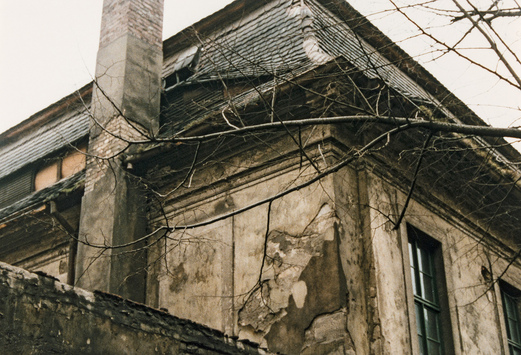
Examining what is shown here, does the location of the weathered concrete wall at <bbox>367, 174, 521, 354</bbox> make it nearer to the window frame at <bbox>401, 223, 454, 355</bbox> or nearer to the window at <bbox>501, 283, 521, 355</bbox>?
the window frame at <bbox>401, 223, 454, 355</bbox>

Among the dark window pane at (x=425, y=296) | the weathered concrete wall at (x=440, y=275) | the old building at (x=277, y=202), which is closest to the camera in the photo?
the old building at (x=277, y=202)

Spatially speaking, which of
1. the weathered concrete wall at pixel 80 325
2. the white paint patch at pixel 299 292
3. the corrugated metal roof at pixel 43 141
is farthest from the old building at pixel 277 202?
the weathered concrete wall at pixel 80 325

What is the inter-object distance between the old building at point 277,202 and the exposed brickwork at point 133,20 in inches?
1.4

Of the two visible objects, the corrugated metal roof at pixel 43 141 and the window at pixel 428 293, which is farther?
the corrugated metal roof at pixel 43 141

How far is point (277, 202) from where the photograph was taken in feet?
28.0

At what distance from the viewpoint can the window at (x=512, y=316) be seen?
419 inches

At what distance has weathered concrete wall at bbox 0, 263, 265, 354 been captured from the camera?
16.7 feet

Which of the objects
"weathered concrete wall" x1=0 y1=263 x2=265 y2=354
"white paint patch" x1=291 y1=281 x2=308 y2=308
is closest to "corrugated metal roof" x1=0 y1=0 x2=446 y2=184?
"white paint patch" x1=291 y1=281 x2=308 y2=308

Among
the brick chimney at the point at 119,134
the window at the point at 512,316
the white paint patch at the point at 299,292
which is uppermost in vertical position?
the brick chimney at the point at 119,134

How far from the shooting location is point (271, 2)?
1113cm

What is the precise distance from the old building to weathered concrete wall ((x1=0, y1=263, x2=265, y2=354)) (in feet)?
→ 3.34

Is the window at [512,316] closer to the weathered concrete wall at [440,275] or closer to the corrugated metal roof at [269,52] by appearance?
the weathered concrete wall at [440,275]

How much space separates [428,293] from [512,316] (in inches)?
99.7

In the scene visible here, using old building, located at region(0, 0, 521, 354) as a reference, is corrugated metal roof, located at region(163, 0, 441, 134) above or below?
above
